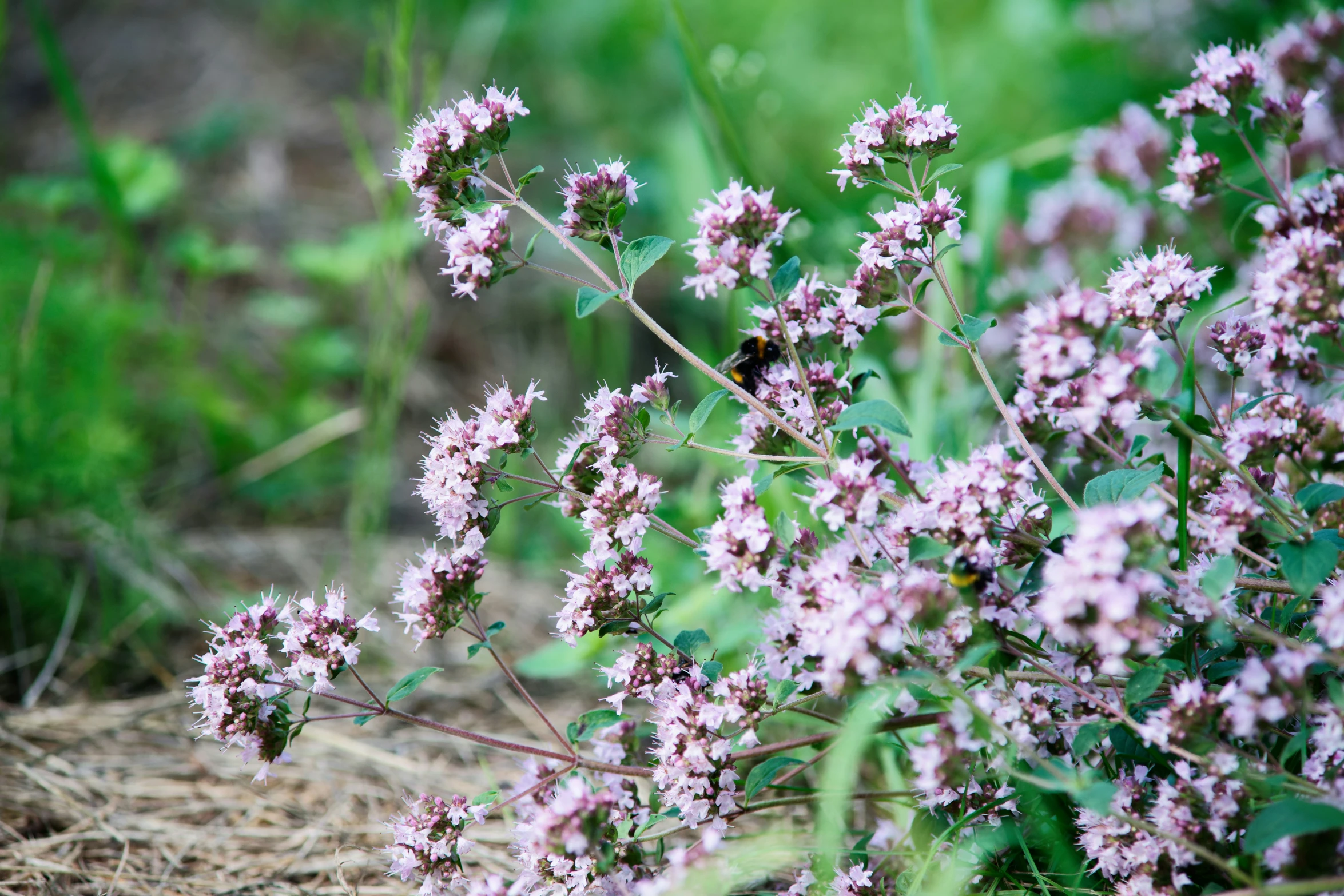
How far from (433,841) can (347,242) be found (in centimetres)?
361

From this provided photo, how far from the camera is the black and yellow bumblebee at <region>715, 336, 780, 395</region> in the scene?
1.91 m

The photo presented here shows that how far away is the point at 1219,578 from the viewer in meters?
1.36

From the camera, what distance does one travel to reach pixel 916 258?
5.90 feet

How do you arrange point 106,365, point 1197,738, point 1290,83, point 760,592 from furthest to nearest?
1. point 106,365
2. point 1290,83
3. point 760,592
4. point 1197,738

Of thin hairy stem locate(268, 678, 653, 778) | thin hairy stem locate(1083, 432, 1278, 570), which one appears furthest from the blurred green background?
thin hairy stem locate(1083, 432, 1278, 570)

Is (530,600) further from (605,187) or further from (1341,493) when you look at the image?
(1341,493)

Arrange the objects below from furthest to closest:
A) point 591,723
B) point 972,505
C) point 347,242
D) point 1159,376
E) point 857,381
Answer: point 347,242 < point 857,381 < point 591,723 < point 972,505 < point 1159,376

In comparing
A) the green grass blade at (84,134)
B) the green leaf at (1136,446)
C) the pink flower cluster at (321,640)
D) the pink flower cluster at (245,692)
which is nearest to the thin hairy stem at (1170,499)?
the green leaf at (1136,446)

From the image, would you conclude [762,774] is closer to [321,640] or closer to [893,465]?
[893,465]

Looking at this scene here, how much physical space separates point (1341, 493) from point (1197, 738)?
0.44 m

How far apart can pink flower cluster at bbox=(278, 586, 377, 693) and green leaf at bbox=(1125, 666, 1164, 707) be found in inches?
49.7

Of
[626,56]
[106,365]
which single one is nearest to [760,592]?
[106,365]

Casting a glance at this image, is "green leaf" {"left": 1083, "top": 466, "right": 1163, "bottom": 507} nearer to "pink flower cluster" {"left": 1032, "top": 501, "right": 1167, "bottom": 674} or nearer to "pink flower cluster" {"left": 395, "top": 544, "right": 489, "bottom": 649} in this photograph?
"pink flower cluster" {"left": 1032, "top": 501, "right": 1167, "bottom": 674}

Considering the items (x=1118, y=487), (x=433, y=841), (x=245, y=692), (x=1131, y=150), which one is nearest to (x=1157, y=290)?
(x=1118, y=487)
